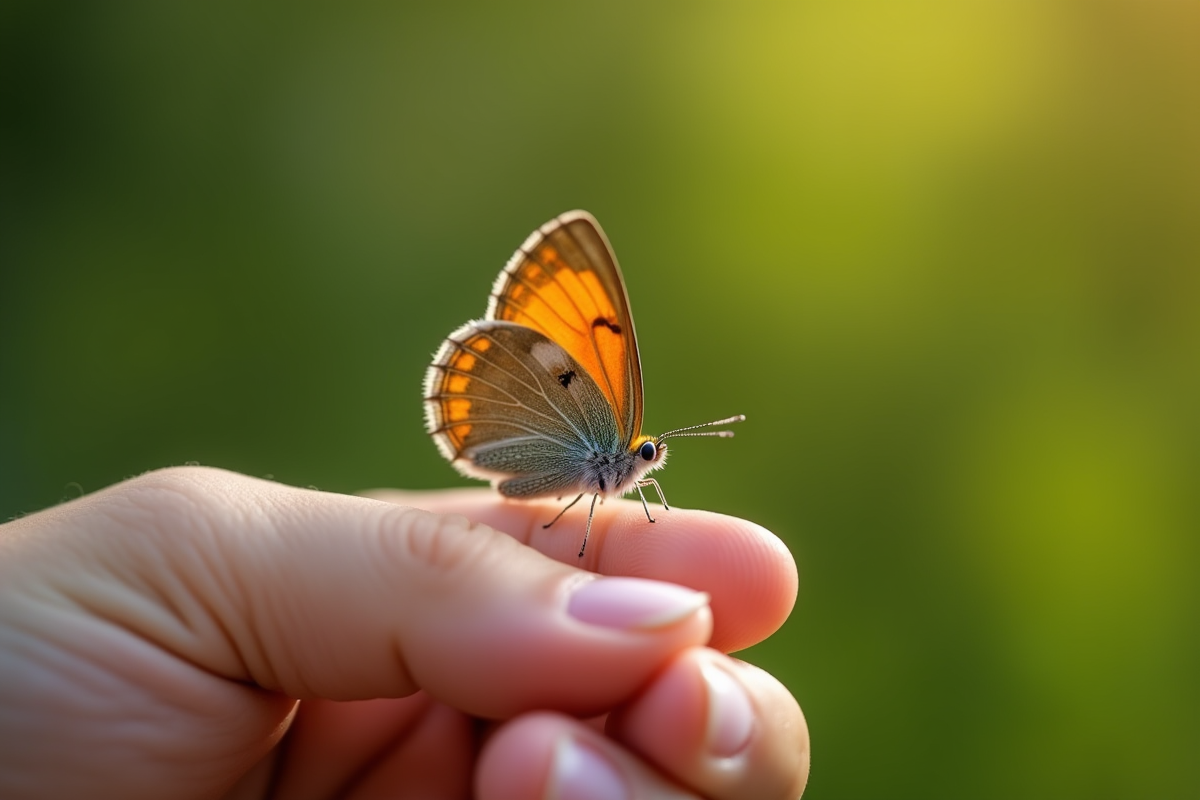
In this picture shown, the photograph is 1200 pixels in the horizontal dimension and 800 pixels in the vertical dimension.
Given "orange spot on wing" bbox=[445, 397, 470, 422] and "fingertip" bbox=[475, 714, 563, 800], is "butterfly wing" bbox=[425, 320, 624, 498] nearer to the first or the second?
"orange spot on wing" bbox=[445, 397, 470, 422]

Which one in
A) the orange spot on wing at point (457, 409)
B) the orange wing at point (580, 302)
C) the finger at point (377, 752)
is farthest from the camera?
the orange spot on wing at point (457, 409)

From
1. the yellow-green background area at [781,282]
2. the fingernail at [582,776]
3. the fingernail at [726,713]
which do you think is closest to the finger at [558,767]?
the fingernail at [582,776]

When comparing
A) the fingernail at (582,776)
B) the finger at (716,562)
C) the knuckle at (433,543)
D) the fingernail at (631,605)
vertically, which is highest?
the knuckle at (433,543)

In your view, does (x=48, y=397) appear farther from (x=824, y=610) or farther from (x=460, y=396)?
(x=824, y=610)

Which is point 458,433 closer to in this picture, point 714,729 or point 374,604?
point 374,604

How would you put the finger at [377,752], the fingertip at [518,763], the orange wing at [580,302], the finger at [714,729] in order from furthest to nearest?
the orange wing at [580,302] → the finger at [377,752] → the finger at [714,729] → the fingertip at [518,763]

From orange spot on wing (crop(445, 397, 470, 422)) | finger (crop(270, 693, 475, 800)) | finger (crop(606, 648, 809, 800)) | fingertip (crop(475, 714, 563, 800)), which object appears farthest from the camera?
orange spot on wing (crop(445, 397, 470, 422))

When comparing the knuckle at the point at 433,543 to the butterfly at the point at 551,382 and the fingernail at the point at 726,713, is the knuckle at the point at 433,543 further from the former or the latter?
the butterfly at the point at 551,382

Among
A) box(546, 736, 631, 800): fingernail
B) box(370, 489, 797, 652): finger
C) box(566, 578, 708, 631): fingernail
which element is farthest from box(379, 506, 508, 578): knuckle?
box(370, 489, 797, 652): finger
